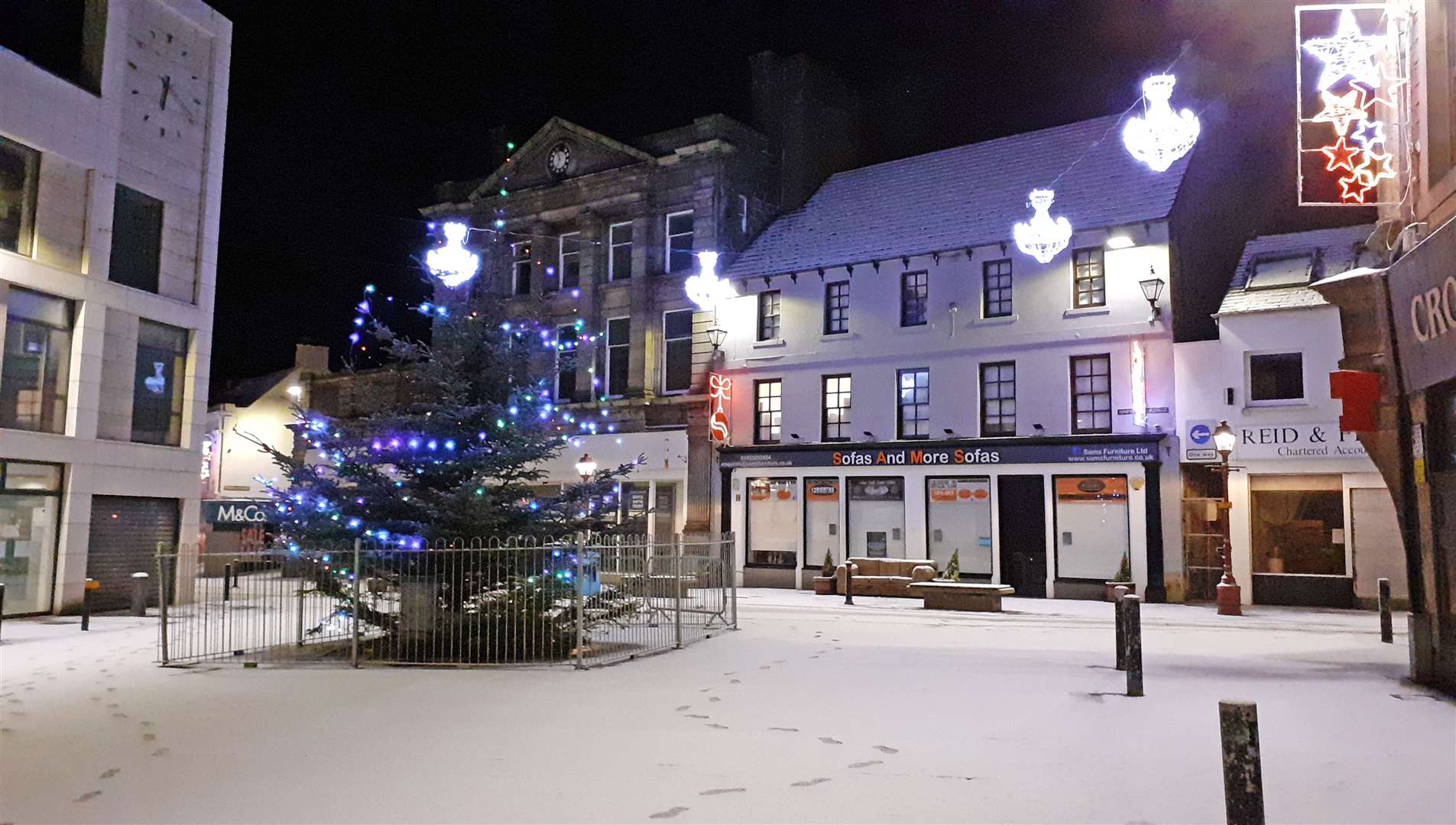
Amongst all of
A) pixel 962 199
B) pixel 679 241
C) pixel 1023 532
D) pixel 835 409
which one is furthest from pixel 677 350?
pixel 1023 532

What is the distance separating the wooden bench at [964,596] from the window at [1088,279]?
797cm

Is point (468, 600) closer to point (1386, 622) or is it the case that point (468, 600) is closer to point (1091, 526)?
point (1386, 622)

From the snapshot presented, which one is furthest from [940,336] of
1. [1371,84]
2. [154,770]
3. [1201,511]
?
[154,770]

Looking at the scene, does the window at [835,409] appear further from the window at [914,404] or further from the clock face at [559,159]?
the clock face at [559,159]

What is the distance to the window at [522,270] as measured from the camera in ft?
116

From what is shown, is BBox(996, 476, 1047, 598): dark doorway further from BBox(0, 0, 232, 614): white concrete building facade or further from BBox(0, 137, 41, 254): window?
BBox(0, 137, 41, 254): window

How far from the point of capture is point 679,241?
32.4m

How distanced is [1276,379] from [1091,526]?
17.3 feet

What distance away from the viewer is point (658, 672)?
12.3 metres

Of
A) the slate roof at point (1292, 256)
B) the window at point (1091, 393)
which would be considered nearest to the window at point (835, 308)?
the window at point (1091, 393)

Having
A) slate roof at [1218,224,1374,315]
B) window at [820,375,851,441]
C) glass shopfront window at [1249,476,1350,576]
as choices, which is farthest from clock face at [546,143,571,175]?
glass shopfront window at [1249,476,1350,576]

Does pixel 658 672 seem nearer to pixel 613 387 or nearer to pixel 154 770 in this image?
pixel 154 770

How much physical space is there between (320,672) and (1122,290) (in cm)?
1970

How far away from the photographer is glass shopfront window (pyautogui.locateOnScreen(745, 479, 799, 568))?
29.3 m
